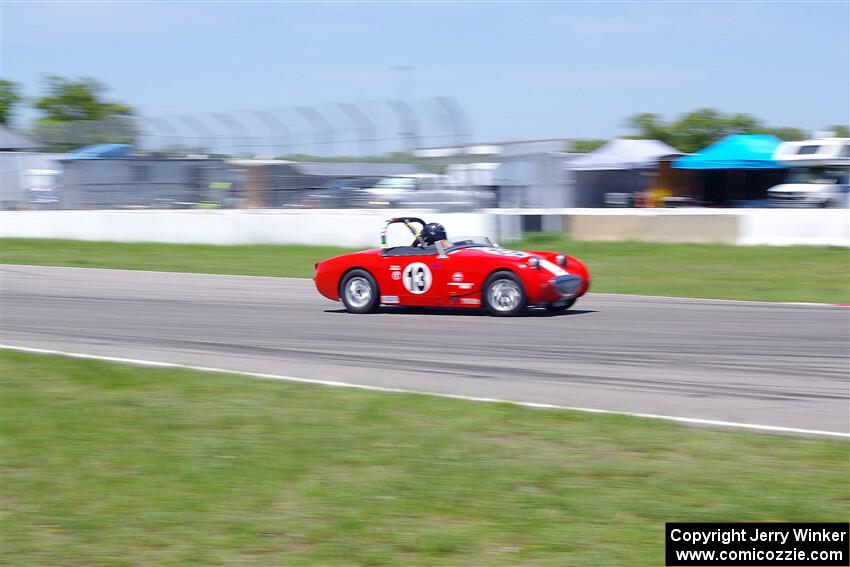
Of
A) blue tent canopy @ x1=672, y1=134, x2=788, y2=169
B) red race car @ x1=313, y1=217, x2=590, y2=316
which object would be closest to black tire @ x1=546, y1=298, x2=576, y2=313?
red race car @ x1=313, y1=217, x2=590, y2=316

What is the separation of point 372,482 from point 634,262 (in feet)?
48.0

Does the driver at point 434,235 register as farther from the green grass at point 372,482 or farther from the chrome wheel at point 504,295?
the green grass at point 372,482

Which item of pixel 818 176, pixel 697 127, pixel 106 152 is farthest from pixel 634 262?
pixel 697 127

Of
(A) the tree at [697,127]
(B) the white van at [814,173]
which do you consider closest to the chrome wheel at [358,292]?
(B) the white van at [814,173]

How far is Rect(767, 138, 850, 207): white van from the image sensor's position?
82.6 feet

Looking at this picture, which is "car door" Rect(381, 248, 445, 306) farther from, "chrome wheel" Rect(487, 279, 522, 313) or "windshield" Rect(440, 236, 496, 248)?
"chrome wheel" Rect(487, 279, 522, 313)

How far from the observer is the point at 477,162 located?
21406mm

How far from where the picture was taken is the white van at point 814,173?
2519 cm

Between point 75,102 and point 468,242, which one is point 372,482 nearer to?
point 468,242

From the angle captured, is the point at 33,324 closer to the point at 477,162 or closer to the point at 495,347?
the point at 495,347

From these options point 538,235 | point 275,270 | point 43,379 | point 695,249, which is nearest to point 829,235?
point 695,249

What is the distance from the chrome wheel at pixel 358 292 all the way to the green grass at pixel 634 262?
4329mm

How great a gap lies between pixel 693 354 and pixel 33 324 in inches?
314

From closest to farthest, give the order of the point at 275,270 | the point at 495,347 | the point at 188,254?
1. the point at 495,347
2. the point at 275,270
3. the point at 188,254
